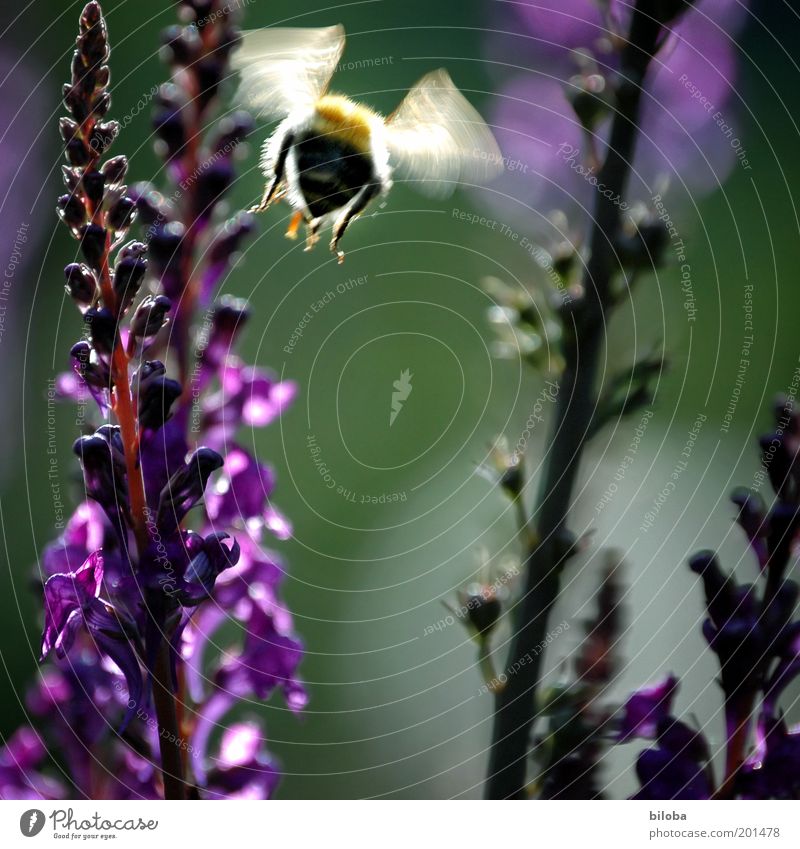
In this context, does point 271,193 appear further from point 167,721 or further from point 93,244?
point 167,721

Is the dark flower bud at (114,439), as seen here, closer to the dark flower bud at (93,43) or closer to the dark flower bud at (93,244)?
the dark flower bud at (93,244)

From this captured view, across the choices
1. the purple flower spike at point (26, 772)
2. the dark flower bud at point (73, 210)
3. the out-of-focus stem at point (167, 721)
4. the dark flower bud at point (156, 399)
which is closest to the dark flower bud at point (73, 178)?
the dark flower bud at point (73, 210)

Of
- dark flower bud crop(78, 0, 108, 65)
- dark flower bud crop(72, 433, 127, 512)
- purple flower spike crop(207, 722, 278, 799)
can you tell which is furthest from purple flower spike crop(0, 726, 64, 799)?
dark flower bud crop(78, 0, 108, 65)

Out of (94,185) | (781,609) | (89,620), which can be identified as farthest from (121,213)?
(781,609)

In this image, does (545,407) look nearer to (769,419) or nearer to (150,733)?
(769,419)
